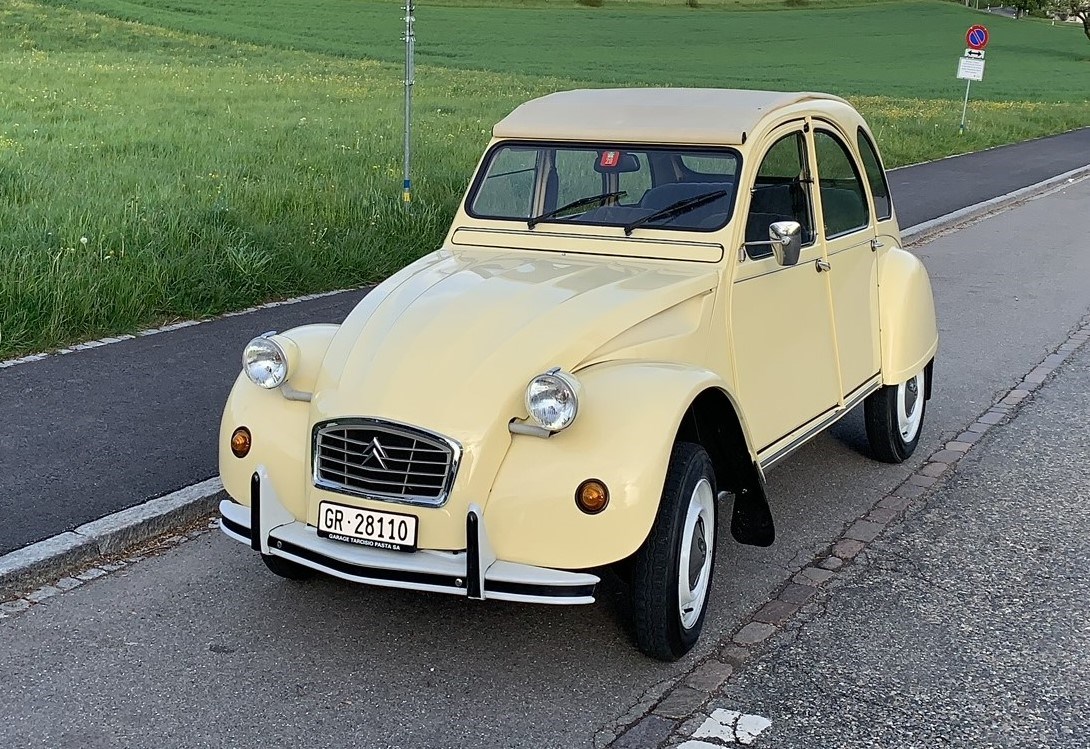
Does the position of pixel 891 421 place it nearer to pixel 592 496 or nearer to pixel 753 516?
pixel 753 516

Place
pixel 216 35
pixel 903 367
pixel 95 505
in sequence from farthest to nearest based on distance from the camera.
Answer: pixel 216 35
pixel 903 367
pixel 95 505

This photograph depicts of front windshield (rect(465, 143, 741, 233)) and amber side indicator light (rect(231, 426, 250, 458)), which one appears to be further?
front windshield (rect(465, 143, 741, 233))

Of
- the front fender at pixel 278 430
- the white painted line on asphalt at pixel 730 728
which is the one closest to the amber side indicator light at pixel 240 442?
the front fender at pixel 278 430

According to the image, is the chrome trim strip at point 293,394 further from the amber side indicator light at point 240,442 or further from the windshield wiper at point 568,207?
the windshield wiper at point 568,207

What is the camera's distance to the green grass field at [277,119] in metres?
9.27

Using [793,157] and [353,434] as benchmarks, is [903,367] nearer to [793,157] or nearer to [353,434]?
[793,157]

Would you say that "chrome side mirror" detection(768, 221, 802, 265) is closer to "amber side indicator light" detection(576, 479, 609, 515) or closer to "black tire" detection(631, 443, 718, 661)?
"black tire" detection(631, 443, 718, 661)

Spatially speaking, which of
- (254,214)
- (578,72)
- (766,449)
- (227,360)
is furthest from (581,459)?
(578,72)

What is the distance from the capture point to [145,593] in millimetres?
4836

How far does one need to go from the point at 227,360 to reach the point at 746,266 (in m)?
3.93

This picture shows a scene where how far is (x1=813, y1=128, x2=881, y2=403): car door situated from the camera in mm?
5895

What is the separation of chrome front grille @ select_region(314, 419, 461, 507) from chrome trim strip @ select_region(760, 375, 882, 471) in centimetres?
152

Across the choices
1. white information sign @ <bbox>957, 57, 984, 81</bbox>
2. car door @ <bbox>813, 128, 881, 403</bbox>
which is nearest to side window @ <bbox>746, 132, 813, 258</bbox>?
car door @ <bbox>813, 128, 881, 403</bbox>

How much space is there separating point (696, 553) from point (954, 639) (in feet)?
3.42
